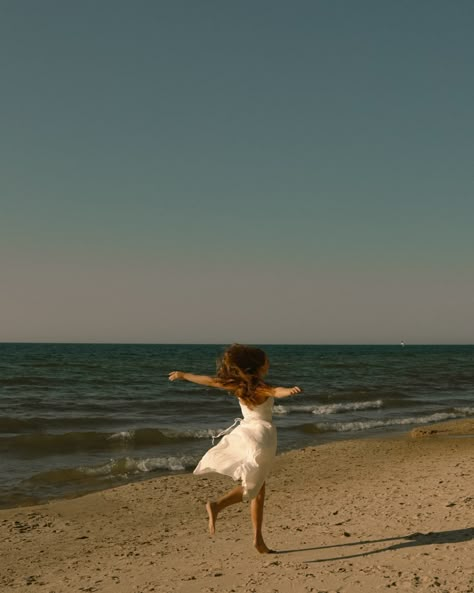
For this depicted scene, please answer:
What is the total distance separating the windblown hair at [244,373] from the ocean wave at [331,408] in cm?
1466

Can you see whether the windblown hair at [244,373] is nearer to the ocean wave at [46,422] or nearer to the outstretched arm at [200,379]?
the outstretched arm at [200,379]

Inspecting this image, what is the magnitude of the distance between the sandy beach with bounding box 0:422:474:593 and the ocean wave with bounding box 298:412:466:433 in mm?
5525

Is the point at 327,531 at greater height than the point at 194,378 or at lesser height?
lesser

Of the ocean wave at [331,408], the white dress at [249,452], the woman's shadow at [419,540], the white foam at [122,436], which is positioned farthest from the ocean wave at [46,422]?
the woman's shadow at [419,540]

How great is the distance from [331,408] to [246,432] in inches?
639

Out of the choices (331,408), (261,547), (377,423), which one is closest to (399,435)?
(377,423)

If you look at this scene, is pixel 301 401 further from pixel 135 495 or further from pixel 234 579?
pixel 234 579

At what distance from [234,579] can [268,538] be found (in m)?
1.27

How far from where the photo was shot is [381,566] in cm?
457

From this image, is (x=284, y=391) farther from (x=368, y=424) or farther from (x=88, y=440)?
(x=368, y=424)

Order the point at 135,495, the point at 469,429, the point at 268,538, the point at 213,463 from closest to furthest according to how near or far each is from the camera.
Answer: the point at 213,463
the point at 268,538
the point at 135,495
the point at 469,429

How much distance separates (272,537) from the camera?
584cm

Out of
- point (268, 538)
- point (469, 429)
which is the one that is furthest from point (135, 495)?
point (469, 429)

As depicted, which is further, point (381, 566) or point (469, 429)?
point (469, 429)
